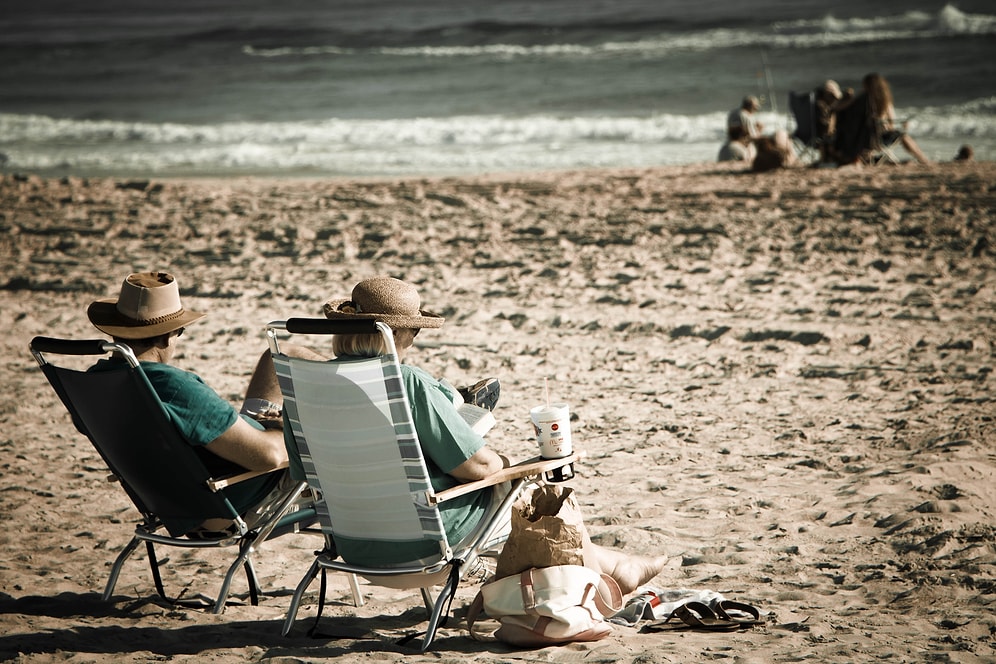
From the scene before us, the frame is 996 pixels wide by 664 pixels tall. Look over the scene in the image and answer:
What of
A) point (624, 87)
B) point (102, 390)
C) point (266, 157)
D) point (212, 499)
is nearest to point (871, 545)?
point (212, 499)

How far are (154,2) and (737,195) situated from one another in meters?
42.6

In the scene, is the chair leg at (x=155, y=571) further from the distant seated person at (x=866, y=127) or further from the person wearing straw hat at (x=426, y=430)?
the distant seated person at (x=866, y=127)

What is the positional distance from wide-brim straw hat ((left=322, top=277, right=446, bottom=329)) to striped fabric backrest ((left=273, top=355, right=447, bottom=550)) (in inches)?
7.8

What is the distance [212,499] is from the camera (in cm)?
323

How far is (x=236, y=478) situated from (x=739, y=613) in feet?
5.27

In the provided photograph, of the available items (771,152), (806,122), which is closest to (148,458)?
(771,152)

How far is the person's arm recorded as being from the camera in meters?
3.20

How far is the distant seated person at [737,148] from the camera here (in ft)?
44.3

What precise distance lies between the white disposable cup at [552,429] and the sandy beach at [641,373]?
0.58 m

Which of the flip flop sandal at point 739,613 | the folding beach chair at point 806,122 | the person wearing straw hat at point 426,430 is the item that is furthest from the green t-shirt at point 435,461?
the folding beach chair at point 806,122

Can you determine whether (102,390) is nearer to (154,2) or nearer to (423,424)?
(423,424)

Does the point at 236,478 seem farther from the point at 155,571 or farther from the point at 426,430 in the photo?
the point at 426,430

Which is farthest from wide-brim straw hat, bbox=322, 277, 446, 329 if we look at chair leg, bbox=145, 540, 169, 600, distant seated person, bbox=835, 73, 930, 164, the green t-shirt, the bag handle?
distant seated person, bbox=835, 73, 930, 164

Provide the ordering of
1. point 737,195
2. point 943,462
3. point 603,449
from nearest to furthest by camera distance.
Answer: point 943,462, point 603,449, point 737,195
